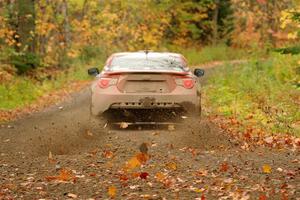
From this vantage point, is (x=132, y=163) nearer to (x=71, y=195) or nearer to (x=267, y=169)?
(x=71, y=195)

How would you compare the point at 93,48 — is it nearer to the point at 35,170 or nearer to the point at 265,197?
the point at 35,170

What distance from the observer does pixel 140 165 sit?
28.7ft

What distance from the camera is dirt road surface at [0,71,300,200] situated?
7219mm

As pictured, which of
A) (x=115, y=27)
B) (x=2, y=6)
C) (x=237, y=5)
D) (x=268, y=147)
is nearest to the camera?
(x=268, y=147)

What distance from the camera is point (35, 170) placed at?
864 centimetres

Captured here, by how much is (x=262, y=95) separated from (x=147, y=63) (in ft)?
19.4

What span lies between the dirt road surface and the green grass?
1387 mm

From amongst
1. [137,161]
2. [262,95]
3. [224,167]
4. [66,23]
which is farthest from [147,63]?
[66,23]

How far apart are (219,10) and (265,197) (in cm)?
3842

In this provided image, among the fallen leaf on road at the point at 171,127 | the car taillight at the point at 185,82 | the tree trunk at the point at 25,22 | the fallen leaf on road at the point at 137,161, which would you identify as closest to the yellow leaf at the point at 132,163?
the fallen leaf on road at the point at 137,161

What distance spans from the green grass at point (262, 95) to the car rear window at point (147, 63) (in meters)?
2.12

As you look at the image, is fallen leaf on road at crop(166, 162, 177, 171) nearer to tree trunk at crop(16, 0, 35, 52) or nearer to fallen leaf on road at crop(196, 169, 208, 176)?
fallen leaf on road at crop(196, 169, 208, 176)

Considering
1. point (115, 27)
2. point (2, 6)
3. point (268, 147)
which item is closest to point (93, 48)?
point (115, 27)

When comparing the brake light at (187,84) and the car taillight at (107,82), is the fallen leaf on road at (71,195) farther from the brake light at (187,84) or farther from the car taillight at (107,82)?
the brake light at (187,84)
